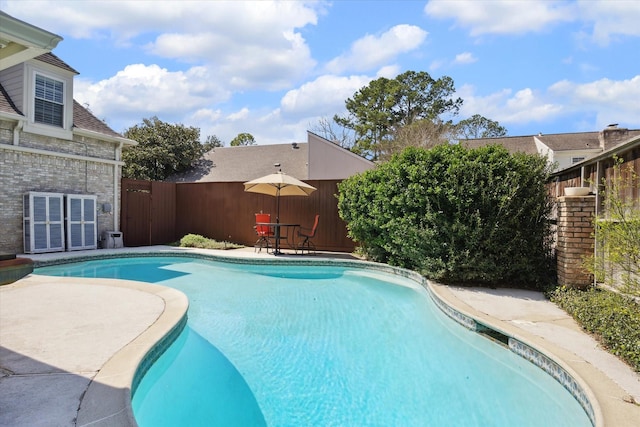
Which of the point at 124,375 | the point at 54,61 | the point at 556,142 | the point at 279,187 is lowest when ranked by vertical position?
the point at 124,375

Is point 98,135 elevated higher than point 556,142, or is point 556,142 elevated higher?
point 556,142

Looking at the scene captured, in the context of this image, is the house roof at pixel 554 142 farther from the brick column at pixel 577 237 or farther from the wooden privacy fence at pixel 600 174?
the brick column at pixel 577 237

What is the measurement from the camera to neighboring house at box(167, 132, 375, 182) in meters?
19.2

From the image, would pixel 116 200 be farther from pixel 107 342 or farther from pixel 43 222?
pixel 107 342

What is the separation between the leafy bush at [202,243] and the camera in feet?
37.8

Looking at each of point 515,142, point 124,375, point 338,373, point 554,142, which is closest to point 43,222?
point 124,375

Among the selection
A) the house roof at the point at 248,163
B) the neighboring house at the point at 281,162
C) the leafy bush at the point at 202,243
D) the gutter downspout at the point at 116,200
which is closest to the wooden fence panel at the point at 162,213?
the gutter downspout at the point at 116,200

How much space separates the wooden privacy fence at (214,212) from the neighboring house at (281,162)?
667 centimetres

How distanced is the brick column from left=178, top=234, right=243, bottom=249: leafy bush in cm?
891

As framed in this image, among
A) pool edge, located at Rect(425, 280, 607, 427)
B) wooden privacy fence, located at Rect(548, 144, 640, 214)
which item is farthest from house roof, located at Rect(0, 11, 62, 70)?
wooden privacy fence, located at Rect(548, 144, 640, 214)

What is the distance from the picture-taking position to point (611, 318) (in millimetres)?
3650

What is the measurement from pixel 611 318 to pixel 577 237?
5.73 feet

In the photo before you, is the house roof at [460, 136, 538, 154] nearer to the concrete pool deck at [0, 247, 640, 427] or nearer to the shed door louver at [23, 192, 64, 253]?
the concrete pool deck at [0, 247, 640, 427]

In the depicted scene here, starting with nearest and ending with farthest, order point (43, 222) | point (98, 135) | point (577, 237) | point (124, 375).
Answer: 1. point (124, 375)
2. point (577, 237)
3. point (43, 222)
4. point (98, 135)
